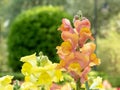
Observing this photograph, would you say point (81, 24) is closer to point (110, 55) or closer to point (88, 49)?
point (88, 49)

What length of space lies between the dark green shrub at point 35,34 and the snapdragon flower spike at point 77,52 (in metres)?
10.9

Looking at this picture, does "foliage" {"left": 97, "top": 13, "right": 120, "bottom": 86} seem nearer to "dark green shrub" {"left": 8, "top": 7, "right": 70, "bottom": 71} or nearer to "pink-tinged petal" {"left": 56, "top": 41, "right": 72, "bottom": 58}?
"dark green shrub" {"left": 8, "top": 7, "right": 70, "bottom": 71}

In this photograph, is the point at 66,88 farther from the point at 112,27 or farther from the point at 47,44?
the point at 112,27

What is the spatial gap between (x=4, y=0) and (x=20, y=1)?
2.57 ft

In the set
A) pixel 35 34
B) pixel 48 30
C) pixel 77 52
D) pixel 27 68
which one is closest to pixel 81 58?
pixel 77 52

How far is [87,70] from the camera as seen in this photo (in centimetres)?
142

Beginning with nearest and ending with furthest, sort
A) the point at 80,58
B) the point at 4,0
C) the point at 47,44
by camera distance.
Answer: the point at 80,58 → the point at 47,44 → the point at 4,0

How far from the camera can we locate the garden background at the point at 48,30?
499 inches

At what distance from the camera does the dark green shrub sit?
1258 cm

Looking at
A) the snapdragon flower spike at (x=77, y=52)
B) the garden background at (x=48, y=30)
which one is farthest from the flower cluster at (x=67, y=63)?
the garden background at (x=48, y=30)

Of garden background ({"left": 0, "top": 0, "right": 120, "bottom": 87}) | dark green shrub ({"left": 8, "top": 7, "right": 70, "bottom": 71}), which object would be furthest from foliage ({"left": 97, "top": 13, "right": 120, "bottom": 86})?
dark green shrub ({"left": 8, "top": 7, "right": 70, "bottom": 71})

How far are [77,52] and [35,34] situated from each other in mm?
11455

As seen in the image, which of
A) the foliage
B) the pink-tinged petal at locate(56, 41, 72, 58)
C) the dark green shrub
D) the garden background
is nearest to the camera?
the pink-tinged petal at locate(56, 41, 72, 58)

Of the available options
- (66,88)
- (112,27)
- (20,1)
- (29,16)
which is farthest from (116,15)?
(66,88)
